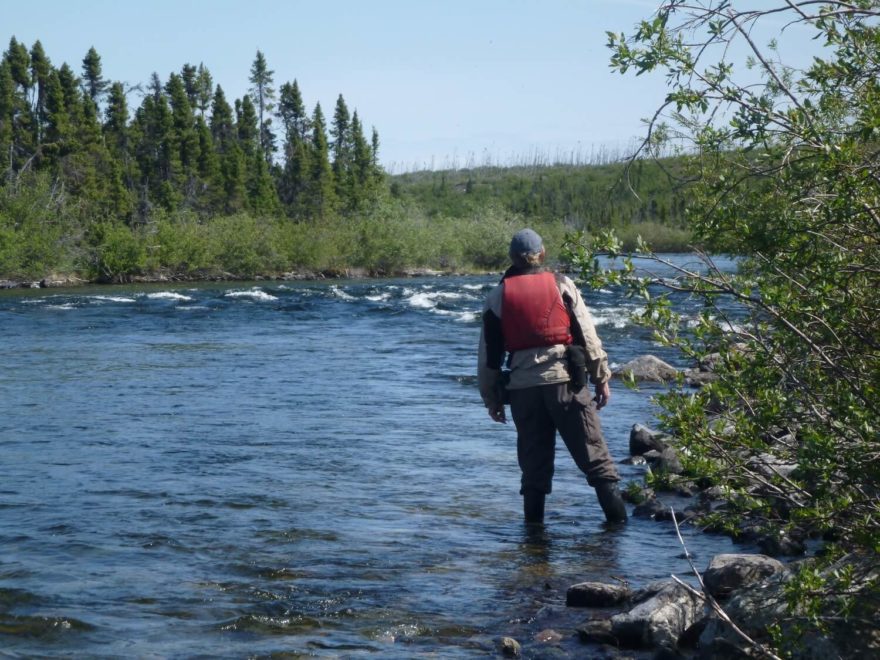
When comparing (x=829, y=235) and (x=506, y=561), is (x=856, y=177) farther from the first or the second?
(x=506, y=561)

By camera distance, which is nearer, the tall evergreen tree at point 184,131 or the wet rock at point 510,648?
the wet rock at point 510,648

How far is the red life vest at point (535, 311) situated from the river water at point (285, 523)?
4.36 feet

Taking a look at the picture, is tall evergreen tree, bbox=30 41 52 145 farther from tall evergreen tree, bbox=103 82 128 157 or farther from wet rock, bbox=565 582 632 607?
wet rock, bbox=565 582 632 607

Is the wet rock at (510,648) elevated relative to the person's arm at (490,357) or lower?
lower

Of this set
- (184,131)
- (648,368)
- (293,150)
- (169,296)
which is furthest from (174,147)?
(648,368)

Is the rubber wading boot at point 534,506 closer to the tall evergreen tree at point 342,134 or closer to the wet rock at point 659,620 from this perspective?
the wet rock at point 659,620

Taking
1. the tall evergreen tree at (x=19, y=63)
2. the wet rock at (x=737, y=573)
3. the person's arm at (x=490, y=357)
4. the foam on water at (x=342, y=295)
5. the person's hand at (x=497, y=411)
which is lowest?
the foam on water at (x=342, y=295)

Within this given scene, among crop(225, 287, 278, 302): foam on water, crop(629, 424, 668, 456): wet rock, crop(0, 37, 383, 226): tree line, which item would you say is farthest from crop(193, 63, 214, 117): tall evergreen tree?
crop(629, 424, 668, 456): wet rock

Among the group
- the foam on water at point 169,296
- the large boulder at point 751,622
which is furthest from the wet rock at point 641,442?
the foam on water at point 169,296

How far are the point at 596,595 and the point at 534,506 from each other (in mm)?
1640

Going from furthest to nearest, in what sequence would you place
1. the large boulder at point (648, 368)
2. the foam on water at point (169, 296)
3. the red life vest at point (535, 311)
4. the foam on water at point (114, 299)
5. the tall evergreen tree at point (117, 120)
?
the tall evergreen tree at point (117, 120) → the foam on water at point (169, 296) → the foam on water at point (114, 299) → the large boulder at point (648, 368) → the red life vest at point (535, 311)

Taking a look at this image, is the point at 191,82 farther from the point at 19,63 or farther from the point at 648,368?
the point at 648,368

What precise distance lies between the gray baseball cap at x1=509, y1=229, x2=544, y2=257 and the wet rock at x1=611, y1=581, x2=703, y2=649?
96.8 inches

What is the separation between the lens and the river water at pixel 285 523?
17.4ft
